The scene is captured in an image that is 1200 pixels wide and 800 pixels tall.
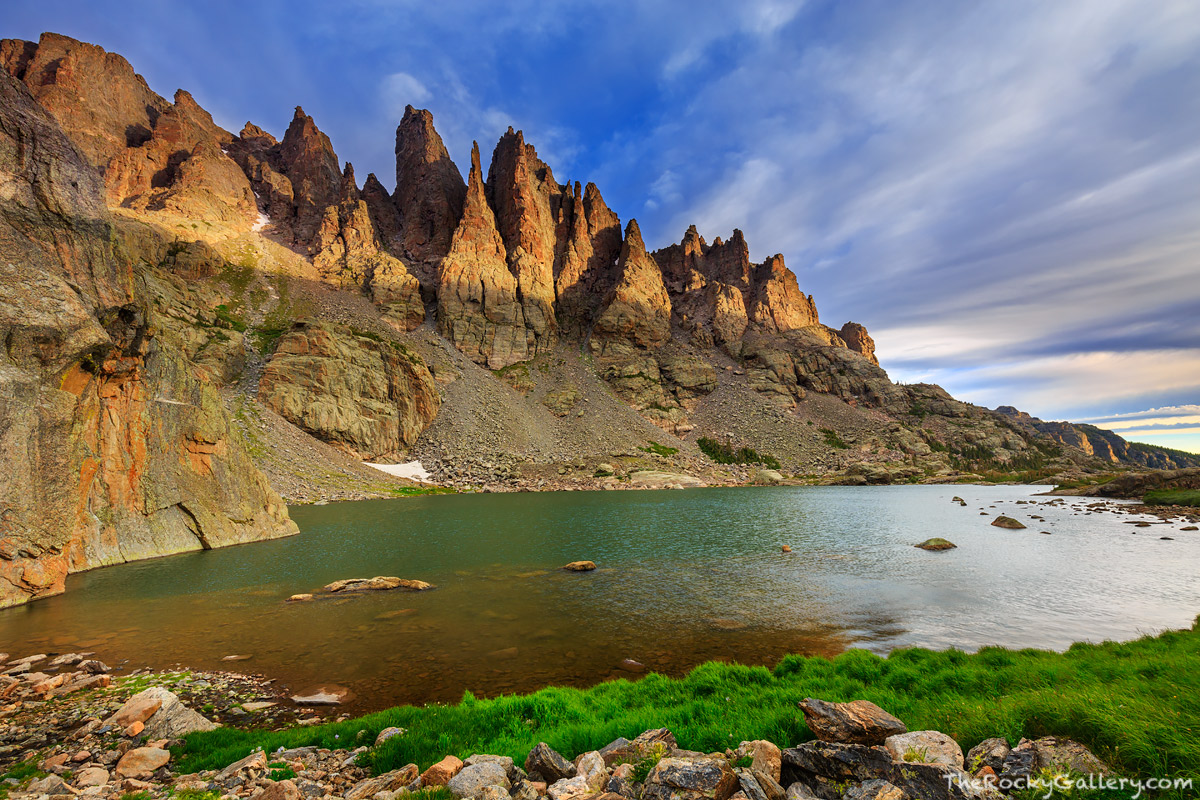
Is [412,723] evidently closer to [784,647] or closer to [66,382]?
[784,647]

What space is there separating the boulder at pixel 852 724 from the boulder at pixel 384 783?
5.89 metres

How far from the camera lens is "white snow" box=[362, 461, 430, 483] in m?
92.8

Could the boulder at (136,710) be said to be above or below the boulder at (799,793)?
below

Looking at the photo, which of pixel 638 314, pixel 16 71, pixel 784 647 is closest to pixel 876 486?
pixel 638 314

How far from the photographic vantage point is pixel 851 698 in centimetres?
1016

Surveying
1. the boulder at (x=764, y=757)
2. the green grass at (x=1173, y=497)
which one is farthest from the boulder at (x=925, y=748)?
the green grass at (x=1173, y=497)

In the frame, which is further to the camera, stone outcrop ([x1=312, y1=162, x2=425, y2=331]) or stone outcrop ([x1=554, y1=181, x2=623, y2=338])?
stone outcrop ([x1=554, y1=181, x2=623, y2=338])

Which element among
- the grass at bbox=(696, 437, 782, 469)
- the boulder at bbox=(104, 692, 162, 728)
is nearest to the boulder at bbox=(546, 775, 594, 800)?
the boulder at bbox=(104, 692, 162, 728)

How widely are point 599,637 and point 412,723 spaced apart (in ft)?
29.3

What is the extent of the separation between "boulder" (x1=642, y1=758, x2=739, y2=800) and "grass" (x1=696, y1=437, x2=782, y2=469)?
12728cm

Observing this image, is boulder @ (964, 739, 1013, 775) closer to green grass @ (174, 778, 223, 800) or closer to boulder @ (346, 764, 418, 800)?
boulder @ (346, 764, 418, 800)

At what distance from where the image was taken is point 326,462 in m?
80.6

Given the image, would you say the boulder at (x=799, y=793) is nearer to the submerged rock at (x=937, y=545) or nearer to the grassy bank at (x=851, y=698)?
the grassy bank at (x=851, y=698)

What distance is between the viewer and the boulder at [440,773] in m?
6.52
